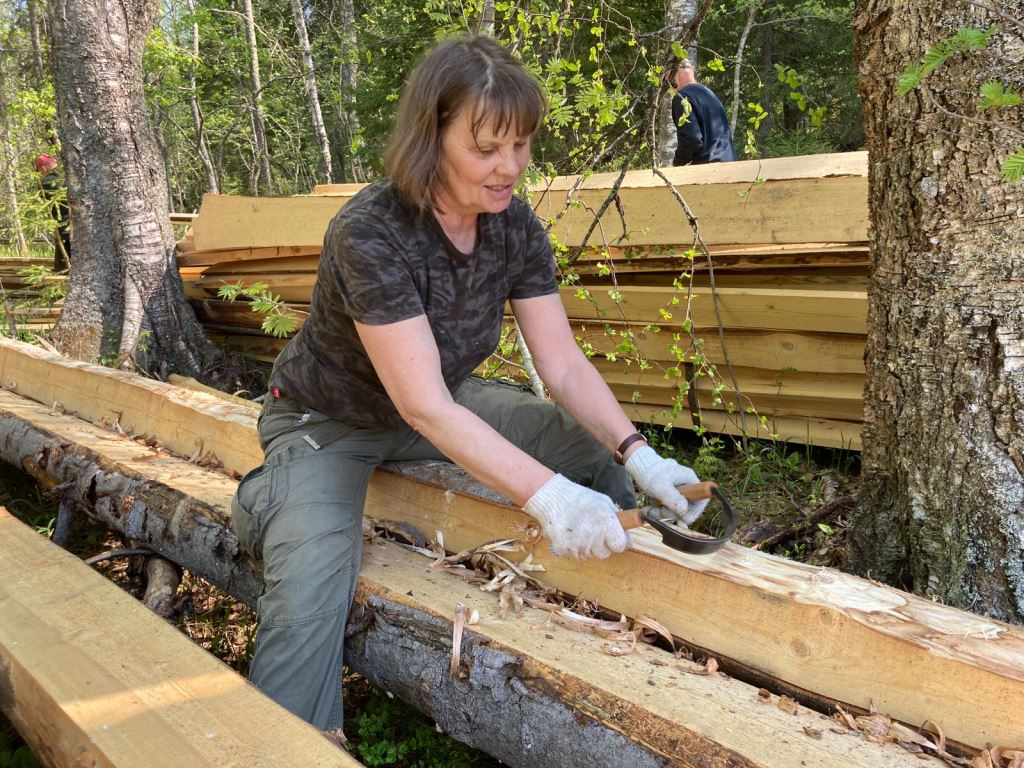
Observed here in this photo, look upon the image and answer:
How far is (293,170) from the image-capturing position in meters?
22.0

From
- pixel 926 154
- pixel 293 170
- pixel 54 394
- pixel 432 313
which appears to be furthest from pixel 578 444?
pixel 293 170

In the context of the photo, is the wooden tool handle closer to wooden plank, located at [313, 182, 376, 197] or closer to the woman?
the woman

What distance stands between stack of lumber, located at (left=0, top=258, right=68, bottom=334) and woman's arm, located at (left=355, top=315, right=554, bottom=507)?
192 inches

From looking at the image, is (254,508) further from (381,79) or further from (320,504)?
(381,79)

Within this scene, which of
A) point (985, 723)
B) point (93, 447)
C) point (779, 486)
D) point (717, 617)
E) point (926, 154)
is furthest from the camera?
point (779, 486)

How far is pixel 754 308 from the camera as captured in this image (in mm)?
3803

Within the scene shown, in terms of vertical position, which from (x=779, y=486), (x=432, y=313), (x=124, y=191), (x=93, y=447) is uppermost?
(x=124, y=191)

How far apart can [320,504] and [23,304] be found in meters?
5.97

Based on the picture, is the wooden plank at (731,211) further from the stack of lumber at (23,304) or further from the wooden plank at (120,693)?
the stack of lumber at (23,304)

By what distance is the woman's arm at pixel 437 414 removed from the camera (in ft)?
6.49

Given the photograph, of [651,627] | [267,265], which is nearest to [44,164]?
[267,265]

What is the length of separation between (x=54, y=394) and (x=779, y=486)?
12.3 ft

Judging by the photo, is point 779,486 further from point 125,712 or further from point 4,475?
A: point 4,475

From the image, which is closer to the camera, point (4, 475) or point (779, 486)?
point (779, 486)
